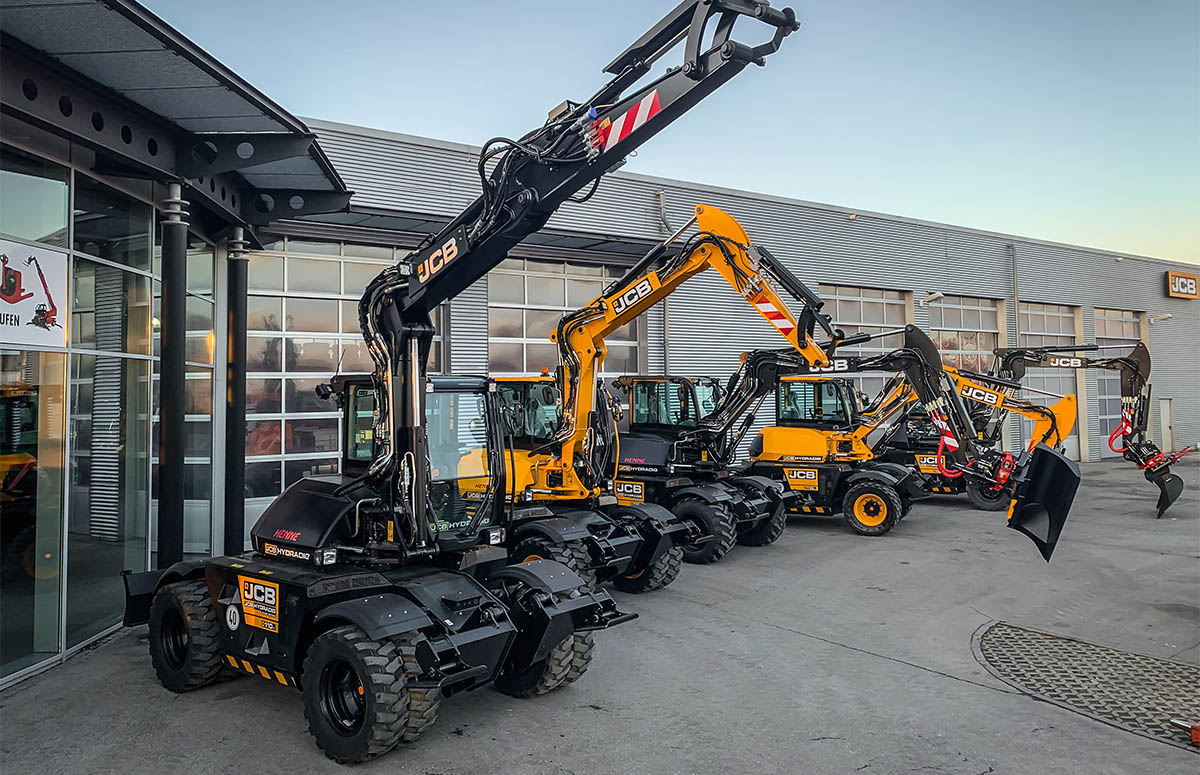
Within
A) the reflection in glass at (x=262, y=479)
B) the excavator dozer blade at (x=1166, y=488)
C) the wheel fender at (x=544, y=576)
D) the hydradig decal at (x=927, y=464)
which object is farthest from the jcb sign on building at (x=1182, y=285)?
the wheel fender at (x=544, y=576)

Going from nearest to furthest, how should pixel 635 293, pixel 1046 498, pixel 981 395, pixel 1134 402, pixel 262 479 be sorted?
pixel 1046 498 < pixel 635 293 < pixel 262 479 < pixel 981 395 < pixel 1134 402

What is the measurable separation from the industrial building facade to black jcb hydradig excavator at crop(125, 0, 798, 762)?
6.45 feet

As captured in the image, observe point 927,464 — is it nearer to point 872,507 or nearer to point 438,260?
point 872,507

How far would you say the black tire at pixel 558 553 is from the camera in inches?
330

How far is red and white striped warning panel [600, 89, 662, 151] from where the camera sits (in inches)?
228

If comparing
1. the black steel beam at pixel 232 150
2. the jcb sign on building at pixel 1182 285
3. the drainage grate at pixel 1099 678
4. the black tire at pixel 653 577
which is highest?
the jcb sign on building at pixel 1182 285

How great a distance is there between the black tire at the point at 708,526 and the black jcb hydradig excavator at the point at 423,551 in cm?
510

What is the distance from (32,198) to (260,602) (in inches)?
167

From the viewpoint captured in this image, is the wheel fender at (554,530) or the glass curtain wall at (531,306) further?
the glass curtain wall at (531,306)

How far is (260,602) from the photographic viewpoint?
20.2 feet

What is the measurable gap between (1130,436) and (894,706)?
47.4 feet

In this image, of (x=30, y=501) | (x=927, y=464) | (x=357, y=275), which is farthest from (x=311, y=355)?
(x=927, y=464)

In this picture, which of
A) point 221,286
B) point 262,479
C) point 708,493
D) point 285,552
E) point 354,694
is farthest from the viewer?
point 262,479

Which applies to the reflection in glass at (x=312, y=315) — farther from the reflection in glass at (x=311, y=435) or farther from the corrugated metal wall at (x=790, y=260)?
the corrugated metal wall at (x=790, y=260)
